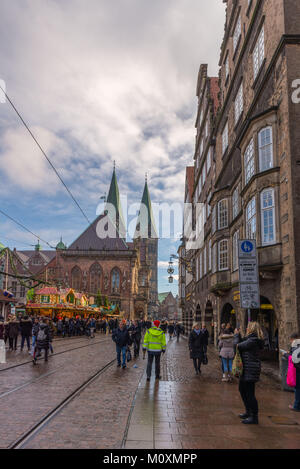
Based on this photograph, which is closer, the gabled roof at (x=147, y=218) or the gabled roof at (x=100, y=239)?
the gabled roof at (x=100, y=239)

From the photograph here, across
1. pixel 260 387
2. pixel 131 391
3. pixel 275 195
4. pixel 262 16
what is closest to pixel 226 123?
pixel 262 16

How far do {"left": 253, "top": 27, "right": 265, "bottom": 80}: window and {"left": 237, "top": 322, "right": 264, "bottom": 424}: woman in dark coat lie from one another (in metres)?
13.0

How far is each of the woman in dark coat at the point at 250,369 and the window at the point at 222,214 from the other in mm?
15520

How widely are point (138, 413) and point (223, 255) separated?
15.5 metres

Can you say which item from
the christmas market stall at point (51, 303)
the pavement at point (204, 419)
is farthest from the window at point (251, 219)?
the christmas market stall at point (51, 303)

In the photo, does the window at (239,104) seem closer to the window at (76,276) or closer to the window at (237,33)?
the window at (237,33)

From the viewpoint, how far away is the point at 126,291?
248 feet

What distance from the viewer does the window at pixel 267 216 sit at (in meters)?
13.9

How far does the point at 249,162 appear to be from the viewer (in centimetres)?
1620

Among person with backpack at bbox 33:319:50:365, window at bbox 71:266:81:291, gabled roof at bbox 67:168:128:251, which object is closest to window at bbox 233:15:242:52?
person with backpack at bbox 33:319:50:365

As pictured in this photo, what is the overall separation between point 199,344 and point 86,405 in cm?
592

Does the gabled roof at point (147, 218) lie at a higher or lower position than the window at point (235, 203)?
higher

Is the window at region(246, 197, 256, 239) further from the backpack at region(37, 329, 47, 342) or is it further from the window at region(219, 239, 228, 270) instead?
the backpack at region(37, 329, 47, 342)

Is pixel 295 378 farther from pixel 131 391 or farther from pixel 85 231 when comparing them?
pixel 85 231
